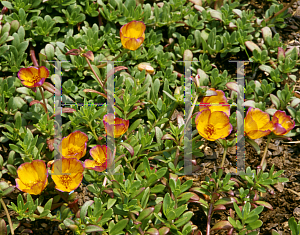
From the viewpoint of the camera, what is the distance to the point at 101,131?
114 inches

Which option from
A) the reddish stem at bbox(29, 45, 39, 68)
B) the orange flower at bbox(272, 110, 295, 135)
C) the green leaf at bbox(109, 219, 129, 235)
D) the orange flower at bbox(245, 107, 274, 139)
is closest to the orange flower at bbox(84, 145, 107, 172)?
the green leaf at bbox(109, 219, 129, 235)

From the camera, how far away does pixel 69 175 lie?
241 cm

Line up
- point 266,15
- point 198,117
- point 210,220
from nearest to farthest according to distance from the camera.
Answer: point 198,117 → point 210,220 → point 266,15

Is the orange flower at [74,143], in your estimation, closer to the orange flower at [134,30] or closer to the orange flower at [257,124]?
the orange flower at [134,30]

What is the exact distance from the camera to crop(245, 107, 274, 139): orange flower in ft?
8.24

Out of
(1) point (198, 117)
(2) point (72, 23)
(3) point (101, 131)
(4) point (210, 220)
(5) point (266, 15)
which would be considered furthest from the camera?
(5) point (266, 15)

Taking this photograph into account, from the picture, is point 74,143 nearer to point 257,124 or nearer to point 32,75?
point 32,75

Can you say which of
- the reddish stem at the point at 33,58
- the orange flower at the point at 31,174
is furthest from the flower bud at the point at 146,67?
the orange flower at the point at 31,174

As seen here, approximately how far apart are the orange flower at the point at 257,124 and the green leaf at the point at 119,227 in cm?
105

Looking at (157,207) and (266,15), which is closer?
(157,207)

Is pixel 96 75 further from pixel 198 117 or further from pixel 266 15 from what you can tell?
pixel 266 15

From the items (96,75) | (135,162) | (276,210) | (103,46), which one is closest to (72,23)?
(103,46)

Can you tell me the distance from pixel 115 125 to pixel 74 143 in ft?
1.13

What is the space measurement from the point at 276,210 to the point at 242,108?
870 millimetres
